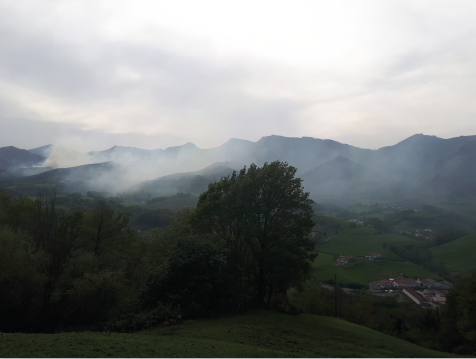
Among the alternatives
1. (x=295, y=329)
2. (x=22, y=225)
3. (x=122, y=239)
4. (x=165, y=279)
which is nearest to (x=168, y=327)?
(x=165, y=279)

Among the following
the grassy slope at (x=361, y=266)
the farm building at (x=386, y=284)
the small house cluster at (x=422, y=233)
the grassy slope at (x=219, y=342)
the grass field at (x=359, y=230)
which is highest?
the grassy slope at (x=219, y=342)

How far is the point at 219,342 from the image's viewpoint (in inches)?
653

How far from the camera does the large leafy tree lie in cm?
2861

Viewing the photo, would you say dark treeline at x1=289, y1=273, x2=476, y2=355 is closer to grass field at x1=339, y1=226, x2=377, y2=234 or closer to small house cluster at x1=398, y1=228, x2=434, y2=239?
grass field at x1=339, y1=226, x2=377, y2=234

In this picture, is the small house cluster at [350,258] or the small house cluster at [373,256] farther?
the small house cluster at [373,256]

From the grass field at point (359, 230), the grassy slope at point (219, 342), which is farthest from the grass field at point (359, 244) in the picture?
the grassy slope at point (219, 342)

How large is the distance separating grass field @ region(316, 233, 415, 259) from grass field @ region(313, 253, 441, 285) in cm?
871

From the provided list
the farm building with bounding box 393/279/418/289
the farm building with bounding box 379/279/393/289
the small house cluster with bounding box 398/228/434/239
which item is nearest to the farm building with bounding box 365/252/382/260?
the farm building with bounding box 393/279/418/289

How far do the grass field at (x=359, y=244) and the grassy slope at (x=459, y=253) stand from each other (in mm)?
14779

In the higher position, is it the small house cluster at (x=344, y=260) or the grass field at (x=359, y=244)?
the grass field at (x=359, y=244)

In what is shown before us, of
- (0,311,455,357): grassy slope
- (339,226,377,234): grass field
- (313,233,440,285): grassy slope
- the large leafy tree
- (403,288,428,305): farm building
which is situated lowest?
(403,288,428,305): farm building

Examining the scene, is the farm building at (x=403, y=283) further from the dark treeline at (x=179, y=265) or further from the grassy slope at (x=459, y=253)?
the dark treeline at (x=179, y=265)

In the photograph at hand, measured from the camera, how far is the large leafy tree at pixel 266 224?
93.9 feet

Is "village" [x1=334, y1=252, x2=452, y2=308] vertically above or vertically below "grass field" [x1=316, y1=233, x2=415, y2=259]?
below
